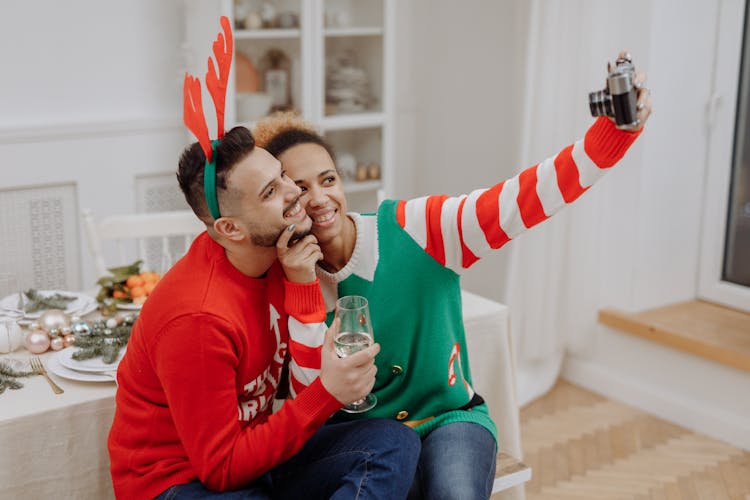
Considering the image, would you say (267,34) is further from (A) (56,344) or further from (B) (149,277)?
(A) (56,344)

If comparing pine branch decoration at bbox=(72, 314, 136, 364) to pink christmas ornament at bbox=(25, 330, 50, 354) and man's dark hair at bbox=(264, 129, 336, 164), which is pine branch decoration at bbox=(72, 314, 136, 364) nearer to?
pink christmas ornament at bbox=(25, 330, 50, 354)

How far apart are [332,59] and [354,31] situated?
0.51ft

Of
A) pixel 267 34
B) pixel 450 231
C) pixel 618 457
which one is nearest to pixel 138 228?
pixel 267 34

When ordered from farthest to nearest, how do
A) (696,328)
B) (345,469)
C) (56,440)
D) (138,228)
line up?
(696,328), (138,228), (56,440), (345,469)

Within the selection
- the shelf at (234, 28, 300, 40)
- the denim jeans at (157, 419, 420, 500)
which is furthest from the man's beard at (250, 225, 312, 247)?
the shelf at (234, 28, 300, 40)

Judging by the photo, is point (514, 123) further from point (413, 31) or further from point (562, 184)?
point (562, 184)

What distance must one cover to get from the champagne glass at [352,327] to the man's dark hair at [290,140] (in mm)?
406

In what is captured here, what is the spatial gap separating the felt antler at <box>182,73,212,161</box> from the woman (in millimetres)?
255

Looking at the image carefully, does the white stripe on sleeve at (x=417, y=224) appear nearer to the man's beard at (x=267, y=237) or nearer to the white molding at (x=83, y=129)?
the man's beard at (x=267, y=237)

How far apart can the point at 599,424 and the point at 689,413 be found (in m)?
0.31

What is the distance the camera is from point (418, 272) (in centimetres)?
179

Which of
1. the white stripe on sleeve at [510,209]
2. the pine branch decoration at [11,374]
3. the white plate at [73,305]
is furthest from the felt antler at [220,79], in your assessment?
the white plate at [73,305]

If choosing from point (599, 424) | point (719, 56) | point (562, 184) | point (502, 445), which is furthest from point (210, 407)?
point (719, 56)

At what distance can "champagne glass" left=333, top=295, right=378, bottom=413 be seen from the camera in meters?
1.50
